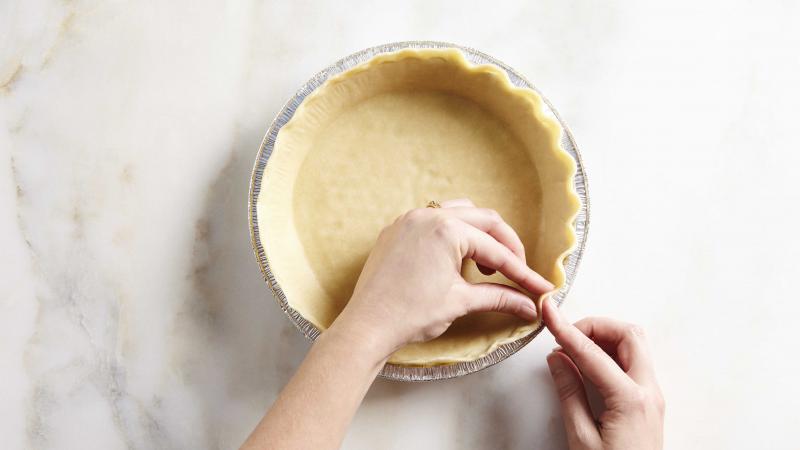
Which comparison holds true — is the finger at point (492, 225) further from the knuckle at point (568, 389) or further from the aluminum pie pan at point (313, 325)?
the knuckle at point (568, 389)

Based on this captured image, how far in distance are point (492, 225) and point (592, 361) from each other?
225 millimetres

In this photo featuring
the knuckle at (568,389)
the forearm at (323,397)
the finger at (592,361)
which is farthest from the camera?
the knuckle at (568,389)

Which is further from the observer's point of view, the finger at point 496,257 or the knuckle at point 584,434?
the knuckle at point 584,434

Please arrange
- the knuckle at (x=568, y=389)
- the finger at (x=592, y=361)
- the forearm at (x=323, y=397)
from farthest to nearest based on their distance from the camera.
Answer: the knuckle at (x=568, y=389) < the finger at (x=592, y=361) < the forearm at (x=323, y=397)

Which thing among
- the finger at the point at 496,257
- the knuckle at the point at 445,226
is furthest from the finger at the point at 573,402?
the knuckle at the point at 445,226

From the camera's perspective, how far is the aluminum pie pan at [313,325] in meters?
0.80

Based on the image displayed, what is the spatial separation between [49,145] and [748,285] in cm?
114

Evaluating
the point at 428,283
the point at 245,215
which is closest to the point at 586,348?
the point at 428,283

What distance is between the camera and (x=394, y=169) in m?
0.82

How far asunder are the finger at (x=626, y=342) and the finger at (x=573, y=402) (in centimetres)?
6

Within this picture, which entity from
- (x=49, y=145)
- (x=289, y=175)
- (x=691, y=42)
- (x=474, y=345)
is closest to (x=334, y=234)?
(x=289, y=175)

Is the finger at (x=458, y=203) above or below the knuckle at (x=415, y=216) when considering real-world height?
above

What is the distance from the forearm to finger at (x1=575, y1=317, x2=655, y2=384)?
1.17 feet

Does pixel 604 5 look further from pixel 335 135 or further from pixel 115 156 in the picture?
pixel 115 156
